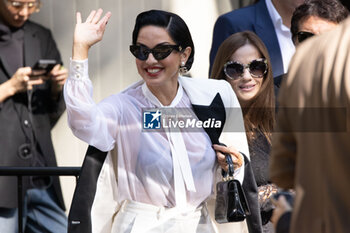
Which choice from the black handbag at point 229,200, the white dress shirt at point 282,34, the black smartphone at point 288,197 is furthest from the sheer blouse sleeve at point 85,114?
the white dress shirt at point 282,34

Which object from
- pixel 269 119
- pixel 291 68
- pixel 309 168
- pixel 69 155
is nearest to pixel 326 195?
pixel 309 168

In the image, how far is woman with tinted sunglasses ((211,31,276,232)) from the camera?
5.54 meters

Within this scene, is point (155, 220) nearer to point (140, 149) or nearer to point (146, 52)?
point (140, 149)

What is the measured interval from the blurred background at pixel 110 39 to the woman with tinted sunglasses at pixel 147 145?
10.0ft

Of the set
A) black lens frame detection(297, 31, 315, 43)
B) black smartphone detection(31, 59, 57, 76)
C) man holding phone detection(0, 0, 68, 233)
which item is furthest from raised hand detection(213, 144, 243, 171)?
black smartphone detection(31, 59, 57, 76)

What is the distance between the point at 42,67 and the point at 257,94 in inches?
78.2

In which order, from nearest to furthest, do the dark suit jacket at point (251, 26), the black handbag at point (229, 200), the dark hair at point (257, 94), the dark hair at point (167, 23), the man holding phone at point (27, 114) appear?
the black handbag at point (229, 200) < the dark hair at point (167, 23) < the dark hair at point (257, 94) < the dark suit jacket at point (251, 26) < the man holding phone at point (27, 114)

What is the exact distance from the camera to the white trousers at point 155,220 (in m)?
4.46

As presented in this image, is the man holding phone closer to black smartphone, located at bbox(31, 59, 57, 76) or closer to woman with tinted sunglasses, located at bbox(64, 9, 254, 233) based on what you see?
black smartphone, located at bbox(31, 59, 57, 76)

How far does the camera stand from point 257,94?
18.3 ft

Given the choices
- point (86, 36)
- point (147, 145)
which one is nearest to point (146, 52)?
point (86, 36)

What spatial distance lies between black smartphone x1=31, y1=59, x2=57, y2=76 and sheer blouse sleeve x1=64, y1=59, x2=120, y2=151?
2385mm

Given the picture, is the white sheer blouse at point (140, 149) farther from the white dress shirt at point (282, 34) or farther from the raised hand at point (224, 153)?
the white dress shirt at point (282, 34)

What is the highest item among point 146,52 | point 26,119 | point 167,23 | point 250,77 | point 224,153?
point 167,23
